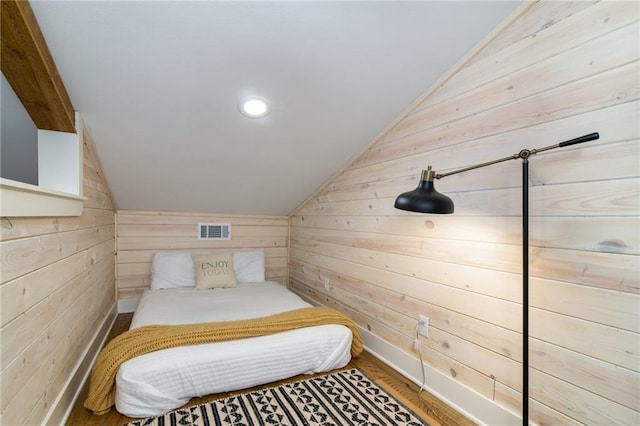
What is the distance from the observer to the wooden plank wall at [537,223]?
3.73ft

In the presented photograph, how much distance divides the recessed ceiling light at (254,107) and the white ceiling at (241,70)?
0.05m

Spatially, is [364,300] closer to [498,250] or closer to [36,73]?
[498,250]

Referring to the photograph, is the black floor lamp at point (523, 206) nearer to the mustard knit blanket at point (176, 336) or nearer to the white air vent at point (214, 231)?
the mustard knit blanket at point (176, 336)

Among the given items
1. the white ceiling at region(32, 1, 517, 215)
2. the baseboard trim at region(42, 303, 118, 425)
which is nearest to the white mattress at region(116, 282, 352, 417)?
the baseboard trim at region(42, 303, 118, 425)

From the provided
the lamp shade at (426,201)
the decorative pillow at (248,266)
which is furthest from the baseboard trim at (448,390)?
the decorative pillow at (248,266)

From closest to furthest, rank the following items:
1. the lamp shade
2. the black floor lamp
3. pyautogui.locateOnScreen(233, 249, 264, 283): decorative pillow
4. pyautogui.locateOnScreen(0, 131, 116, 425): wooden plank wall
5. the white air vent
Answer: pyautogui.locateOnScreen(0, 131, 116, 425): wooden plank wall
the black floor lamp
the lamp shade
pyautogui.locateOnScreen(233, 249, 264, 283): decorative pillow
the white air vent

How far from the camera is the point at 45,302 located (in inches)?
54.0

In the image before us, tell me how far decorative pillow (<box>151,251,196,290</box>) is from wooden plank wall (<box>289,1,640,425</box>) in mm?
2094

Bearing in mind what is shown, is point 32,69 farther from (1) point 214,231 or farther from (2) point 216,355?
(1) point 214,231

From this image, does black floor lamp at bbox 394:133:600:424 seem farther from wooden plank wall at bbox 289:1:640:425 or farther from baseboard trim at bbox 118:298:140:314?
baseboard trim at bbox 118:298:140:314

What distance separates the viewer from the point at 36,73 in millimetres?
1334

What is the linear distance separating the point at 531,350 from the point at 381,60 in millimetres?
1642

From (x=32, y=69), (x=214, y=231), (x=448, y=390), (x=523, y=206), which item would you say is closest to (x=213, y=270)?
(x=214, y=231)

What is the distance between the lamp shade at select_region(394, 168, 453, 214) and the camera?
1332 millimetres
